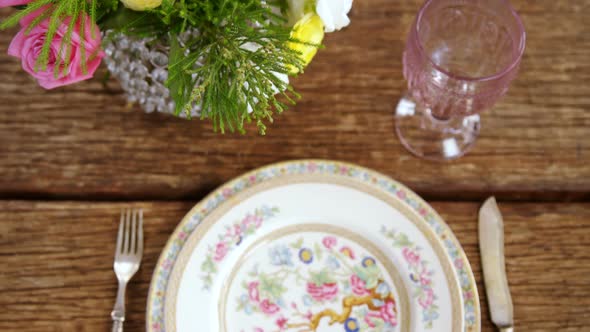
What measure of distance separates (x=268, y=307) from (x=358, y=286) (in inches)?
4.6

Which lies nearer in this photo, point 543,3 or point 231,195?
point 231,195

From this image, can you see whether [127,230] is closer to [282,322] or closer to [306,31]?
[282,322]

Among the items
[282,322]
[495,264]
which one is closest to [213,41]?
[282,322]

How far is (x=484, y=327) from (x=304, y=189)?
0.29 meters

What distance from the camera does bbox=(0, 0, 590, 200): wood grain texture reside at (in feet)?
2.60

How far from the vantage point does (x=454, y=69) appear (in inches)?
31.8

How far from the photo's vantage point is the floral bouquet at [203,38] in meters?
0.55

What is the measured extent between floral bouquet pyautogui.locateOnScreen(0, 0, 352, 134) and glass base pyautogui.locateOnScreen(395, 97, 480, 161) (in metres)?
0.27

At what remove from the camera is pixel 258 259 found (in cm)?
73

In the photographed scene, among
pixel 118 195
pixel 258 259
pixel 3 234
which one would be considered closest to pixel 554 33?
pixel 258 259

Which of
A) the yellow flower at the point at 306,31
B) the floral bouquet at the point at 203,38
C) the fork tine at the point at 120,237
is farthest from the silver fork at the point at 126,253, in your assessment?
the yellow flower at the point at 306,31

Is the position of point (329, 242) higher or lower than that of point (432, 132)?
lower

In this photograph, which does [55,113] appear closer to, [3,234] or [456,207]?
[3,234]

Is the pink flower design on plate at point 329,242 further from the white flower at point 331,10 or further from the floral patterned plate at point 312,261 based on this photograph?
the white flower at point 331,10
